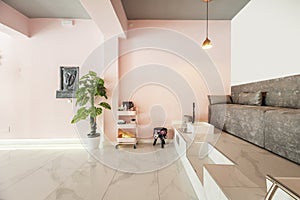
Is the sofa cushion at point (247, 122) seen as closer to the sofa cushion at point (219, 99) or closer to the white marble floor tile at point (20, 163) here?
the sofa cushion at point (219, 99)

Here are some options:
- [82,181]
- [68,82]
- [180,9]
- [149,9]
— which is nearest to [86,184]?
[82,181]

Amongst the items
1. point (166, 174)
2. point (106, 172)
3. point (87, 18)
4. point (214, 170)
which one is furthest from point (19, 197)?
point (87, 18)

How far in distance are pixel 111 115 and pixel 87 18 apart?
2097 millimetres

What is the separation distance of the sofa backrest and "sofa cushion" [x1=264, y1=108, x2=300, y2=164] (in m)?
0.47

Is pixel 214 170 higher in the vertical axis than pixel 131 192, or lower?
higher

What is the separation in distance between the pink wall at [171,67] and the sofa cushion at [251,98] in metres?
0.80

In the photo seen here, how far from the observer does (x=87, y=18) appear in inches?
151

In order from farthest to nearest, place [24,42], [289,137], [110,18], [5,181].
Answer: [24,42] < [110,18] < [5,181] < [289,137]

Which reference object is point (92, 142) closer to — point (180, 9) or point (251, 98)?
point (251, 98)

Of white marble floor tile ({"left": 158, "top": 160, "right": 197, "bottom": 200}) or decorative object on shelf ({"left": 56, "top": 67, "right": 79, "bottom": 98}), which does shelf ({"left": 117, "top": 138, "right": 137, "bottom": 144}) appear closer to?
white marble floor tile ({"left": 158, "top": 160, "right": 197, "bottom": 200})

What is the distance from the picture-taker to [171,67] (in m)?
4.03

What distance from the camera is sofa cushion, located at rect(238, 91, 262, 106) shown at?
2.77 m

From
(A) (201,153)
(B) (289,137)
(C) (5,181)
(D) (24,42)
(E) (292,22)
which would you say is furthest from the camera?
(D) (24,42)

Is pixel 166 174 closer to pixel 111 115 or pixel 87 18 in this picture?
pixel 111 115
